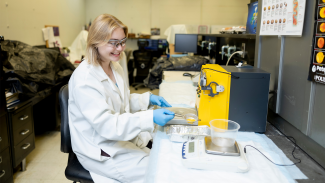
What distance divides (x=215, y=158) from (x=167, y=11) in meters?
6.59

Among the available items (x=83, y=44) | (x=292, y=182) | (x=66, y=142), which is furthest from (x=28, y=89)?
(x=83, y=44)

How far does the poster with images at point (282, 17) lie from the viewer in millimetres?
1100

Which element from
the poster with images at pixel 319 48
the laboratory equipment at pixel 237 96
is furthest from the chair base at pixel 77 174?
the poster with images at pixel 319 48

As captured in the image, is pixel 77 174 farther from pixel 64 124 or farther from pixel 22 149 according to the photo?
pixel 22 149

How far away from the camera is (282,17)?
1.25 m

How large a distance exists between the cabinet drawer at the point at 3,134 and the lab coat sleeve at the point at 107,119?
3.54ft

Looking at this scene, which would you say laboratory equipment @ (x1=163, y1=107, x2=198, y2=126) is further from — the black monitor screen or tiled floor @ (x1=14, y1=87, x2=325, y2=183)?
the black monitor screen

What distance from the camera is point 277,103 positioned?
134 cm

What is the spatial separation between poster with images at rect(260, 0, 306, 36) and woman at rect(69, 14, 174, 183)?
2.34 ft

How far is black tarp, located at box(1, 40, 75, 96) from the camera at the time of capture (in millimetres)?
2096

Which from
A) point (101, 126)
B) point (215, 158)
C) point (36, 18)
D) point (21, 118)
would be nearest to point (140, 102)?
point (101, 126)

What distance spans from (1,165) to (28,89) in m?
0.71

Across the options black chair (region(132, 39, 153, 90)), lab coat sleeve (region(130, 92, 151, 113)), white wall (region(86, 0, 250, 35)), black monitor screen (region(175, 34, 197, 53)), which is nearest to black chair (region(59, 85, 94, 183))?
lab coat sleeve (region(130, 92, 151, 113))

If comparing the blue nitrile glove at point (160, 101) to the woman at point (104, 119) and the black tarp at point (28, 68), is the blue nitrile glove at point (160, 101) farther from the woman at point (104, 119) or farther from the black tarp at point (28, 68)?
the black tarp at point (28, 68)
